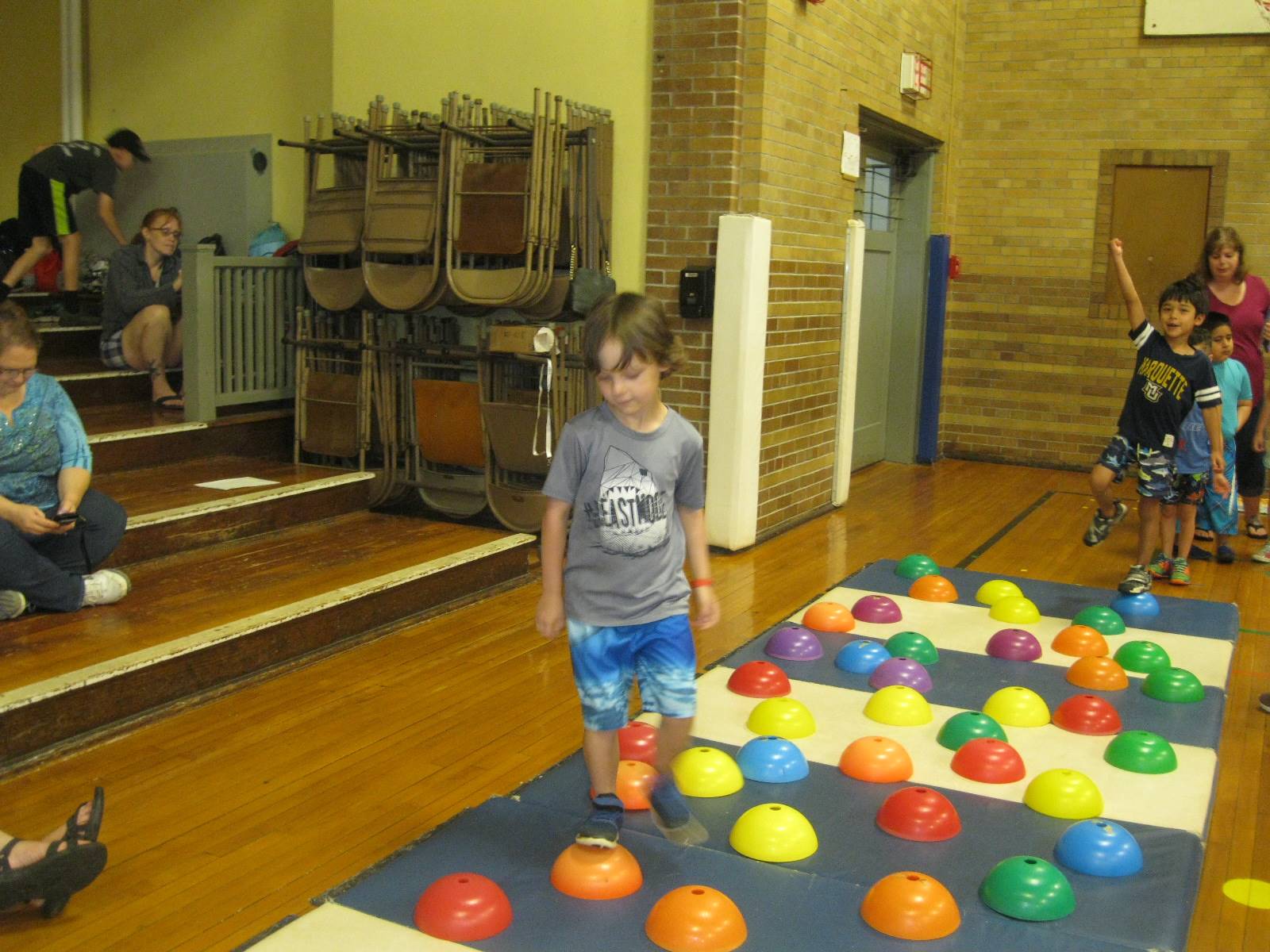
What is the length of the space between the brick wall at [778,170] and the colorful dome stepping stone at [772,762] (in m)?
3.19

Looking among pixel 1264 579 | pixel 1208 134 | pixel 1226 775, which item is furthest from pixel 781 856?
pixel 1208 134

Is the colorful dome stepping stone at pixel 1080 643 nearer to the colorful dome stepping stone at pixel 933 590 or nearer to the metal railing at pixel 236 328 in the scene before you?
the colorful dome stepping stone at pixel 933 590

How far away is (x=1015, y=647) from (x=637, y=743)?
5.63ft

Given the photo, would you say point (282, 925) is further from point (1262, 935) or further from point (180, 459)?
point (180, 459)

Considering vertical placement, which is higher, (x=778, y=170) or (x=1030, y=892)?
(x=778, y=170)

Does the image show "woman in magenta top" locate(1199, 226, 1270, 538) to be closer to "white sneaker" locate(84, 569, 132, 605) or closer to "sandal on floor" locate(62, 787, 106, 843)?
"white sneaker" locate(84, 569, 132, 605)

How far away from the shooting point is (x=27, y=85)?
8898 mm

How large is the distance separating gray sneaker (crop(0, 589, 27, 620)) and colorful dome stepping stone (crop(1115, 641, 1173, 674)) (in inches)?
152

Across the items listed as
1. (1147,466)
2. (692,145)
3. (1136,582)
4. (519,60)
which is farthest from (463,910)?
(519,60)

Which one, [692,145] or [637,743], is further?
[692,145]

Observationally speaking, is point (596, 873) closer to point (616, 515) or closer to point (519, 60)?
point (616, 515)

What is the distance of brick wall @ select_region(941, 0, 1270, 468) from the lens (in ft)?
29.9

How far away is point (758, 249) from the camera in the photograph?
20.5 feet

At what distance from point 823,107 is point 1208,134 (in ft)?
12.4
